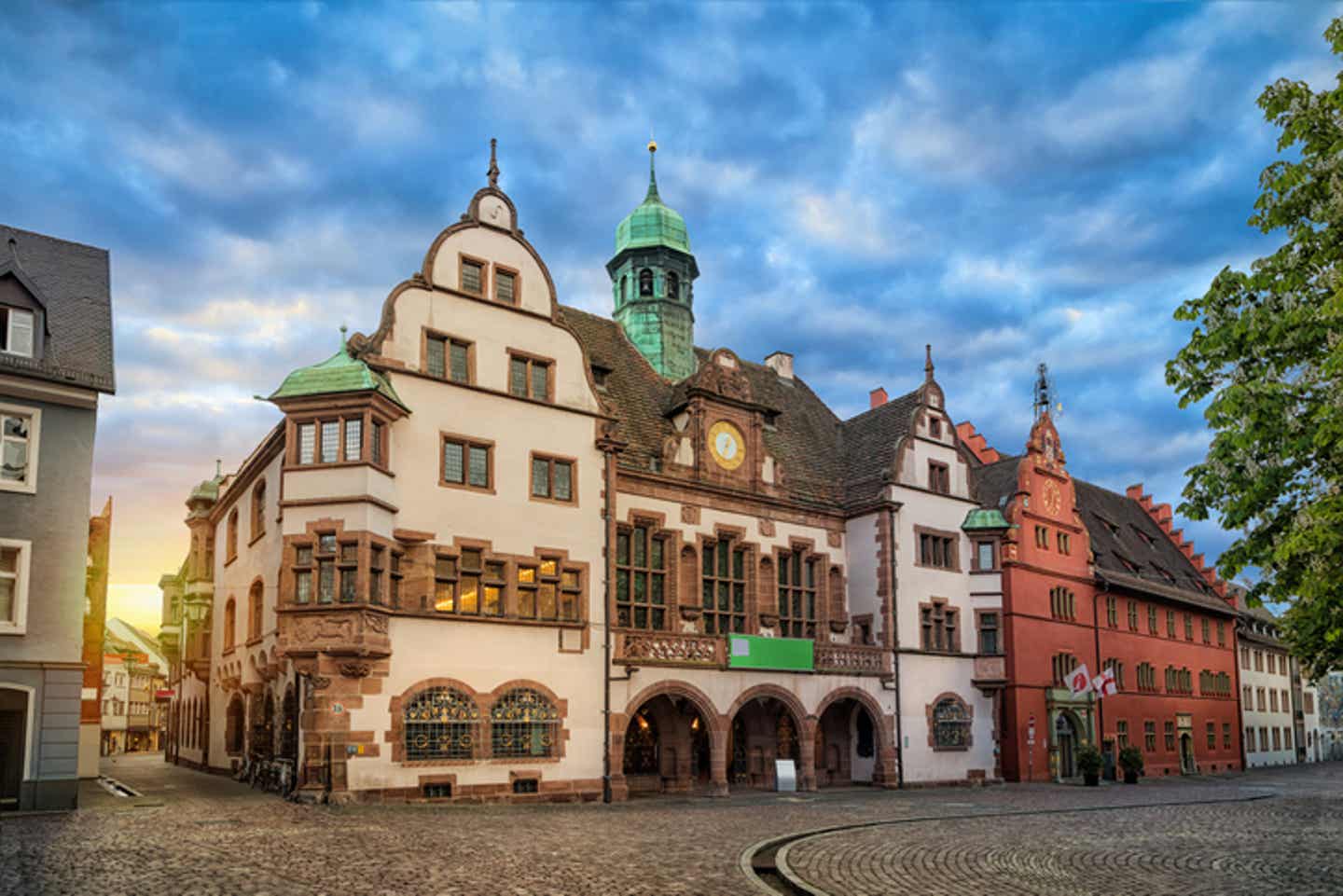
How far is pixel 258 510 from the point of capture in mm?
36438

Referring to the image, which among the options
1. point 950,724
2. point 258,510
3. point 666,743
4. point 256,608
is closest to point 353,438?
point 258,510

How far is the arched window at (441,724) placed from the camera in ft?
94.7

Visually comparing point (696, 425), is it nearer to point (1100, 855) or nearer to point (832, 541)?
point (832, 541)

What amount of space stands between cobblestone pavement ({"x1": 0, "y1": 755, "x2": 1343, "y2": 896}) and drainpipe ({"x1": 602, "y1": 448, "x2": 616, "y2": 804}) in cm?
216

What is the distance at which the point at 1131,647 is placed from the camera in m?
54.9

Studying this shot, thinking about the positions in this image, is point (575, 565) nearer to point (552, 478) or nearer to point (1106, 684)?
point (552, 478)

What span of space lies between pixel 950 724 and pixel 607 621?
16060mm

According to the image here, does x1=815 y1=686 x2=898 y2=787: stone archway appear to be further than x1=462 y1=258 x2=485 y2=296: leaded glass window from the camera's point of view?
Yes

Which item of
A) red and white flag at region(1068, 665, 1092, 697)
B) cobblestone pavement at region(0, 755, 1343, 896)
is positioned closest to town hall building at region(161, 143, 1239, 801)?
red and white flag at region(1068, 665, 1092, 697)

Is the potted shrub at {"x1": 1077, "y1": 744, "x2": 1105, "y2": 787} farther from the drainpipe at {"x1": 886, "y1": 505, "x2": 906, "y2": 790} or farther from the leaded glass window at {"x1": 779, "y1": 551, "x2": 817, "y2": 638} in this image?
the leaded glass window at {"x1": 779, "y1": 551, "x2": 817, "y2": 638}

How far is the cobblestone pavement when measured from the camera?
15.2 meters

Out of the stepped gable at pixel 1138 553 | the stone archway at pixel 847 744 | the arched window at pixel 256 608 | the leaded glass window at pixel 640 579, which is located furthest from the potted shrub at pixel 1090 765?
the arched window at pixel 256 608

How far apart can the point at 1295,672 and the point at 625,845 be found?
77.6 metres

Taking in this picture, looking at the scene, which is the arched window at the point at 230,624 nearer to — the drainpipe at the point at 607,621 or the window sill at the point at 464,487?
the window sill at the point at 464,487
